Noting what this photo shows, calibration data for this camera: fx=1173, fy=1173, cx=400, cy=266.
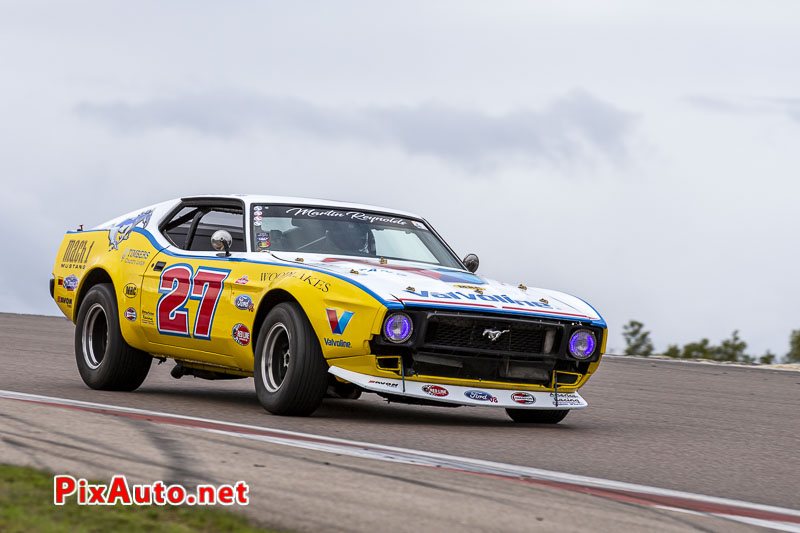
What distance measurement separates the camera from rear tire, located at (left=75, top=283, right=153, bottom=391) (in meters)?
8.59

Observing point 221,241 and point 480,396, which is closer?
point 480,396

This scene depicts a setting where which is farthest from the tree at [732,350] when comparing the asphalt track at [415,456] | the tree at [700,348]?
the asphalt track at [415,456]

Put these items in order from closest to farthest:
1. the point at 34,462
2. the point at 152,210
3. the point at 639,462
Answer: the point at 34,462
the point at 639,462
the point at 152,210

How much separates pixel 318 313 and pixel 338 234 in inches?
55.8

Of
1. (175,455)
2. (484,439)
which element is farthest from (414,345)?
(175,455)

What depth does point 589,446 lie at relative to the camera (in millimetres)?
6438

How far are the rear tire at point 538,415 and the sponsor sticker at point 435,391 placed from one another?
1042 millimetres

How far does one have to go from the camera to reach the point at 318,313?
6828 mm

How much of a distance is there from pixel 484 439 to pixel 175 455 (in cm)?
216

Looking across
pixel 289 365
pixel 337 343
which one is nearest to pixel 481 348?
pixel 337 343

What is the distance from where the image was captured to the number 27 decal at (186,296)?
25.3 feet

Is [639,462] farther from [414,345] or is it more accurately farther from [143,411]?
[143,411]

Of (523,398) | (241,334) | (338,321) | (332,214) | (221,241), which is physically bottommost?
(523,398)

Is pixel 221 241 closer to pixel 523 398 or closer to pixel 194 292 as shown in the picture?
pixel 194 292
